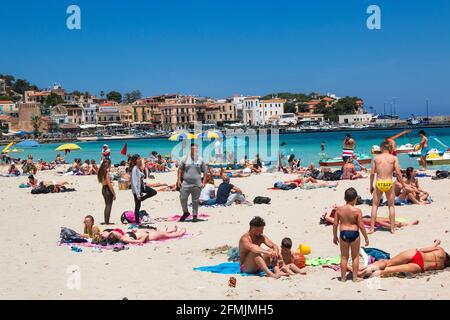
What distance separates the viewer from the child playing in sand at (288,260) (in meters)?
7.02

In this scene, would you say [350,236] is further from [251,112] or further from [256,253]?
[251,112]

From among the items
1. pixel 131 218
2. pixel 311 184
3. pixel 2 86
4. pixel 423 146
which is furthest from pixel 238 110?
pixel 131 218

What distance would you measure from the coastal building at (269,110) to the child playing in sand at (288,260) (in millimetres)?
123964

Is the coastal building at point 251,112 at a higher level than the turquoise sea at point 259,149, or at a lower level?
higher

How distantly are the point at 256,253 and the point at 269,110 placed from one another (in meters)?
132

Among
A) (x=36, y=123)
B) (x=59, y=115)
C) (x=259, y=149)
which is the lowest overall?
(x=259, y=149)

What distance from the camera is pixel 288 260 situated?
283 inches

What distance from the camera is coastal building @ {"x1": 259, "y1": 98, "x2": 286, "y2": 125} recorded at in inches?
5276

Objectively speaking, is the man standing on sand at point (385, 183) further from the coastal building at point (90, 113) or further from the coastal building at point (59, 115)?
the coastal building at point (90, 113)

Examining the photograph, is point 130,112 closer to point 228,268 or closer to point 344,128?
point 344,128

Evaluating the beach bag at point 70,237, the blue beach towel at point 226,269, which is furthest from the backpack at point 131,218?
the blue beach towel at point 226,269

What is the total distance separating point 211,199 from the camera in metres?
13.5

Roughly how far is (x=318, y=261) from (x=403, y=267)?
3.81 ft
